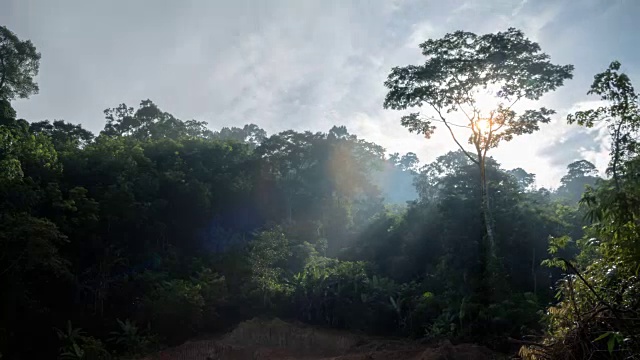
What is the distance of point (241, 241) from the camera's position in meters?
25.3

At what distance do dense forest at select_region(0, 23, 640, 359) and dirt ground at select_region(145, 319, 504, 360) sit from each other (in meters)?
1.33

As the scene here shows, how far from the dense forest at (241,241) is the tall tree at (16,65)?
6 cm

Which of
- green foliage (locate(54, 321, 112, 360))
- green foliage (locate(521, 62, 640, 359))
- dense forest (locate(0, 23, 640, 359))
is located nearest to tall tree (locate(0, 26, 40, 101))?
dense forest (locate(0, 23, 640, 359))

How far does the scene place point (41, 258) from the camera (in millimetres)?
14656

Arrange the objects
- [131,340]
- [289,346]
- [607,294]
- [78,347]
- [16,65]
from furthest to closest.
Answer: [16,65]
[289,346]
[131,340]
[78,347]
[607,294]

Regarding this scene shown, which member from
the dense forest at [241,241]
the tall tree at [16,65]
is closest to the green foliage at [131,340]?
the dense forest at [241,241]

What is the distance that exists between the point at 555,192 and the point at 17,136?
59.5 metres

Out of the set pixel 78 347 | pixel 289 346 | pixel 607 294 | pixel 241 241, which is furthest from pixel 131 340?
pixel 607 294

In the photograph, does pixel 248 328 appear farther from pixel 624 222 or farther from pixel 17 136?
pixel 624 222

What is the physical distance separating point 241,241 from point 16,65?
15.0m

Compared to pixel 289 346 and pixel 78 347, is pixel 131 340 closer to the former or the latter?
pixel 78 347

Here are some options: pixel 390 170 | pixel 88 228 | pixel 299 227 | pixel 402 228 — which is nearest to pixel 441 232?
pixel 402 228

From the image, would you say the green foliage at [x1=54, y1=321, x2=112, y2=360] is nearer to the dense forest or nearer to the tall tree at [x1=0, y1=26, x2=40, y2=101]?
the dense forest

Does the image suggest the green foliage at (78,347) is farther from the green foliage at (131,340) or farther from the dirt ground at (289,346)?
the dirt ground at (289,346)
